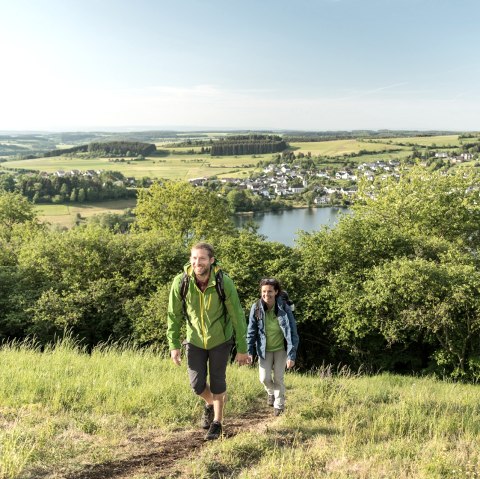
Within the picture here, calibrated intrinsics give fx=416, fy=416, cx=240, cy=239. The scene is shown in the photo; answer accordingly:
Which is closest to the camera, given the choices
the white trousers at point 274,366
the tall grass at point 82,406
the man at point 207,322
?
the tall grass at point 82,406

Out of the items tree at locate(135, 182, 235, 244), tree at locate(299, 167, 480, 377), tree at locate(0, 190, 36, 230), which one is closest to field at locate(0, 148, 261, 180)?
tree at locate(0, 190, 36, 230)

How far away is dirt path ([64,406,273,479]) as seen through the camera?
3477mm

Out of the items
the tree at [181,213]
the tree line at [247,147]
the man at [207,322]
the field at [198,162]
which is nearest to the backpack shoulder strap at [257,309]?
the man at [207,322]

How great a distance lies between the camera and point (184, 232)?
2780 centimetres

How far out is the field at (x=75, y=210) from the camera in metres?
61.8

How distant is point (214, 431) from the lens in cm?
414

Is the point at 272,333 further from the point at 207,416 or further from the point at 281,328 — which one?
the point at 207,416

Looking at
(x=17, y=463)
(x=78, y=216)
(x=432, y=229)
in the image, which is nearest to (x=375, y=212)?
(x=432, y=229)

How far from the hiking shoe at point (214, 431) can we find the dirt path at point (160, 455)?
6 cm

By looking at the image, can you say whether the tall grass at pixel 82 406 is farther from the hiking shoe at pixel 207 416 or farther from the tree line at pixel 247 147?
the tree line at pixel 247 147

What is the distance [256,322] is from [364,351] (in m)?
9.71

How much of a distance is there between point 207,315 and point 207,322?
0.07m

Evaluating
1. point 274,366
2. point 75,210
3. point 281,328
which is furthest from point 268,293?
point 75,210

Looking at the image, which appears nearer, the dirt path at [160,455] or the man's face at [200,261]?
the dirt path at [160,455]
